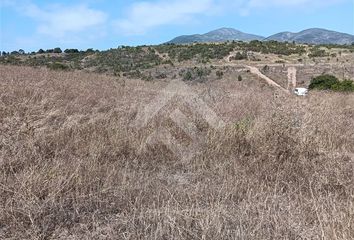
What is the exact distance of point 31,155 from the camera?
12.2 feet

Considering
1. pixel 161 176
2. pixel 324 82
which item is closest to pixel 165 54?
pixel 324 82

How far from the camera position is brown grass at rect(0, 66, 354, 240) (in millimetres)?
2578

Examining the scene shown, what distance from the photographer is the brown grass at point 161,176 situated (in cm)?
258

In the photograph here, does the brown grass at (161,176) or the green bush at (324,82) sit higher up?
the brown grass at (161,176)

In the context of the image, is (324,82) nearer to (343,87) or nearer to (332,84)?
(332,84)

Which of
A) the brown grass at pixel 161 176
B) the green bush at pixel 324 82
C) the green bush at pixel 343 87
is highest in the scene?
the brown grass at pixel 161 176

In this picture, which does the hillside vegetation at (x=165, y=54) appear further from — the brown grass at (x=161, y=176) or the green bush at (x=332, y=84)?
the brown grass at (x=161, y=176)

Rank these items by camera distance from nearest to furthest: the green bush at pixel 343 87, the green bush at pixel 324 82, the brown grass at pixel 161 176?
the brown grass at pixel 161 176 → the green bush at pixel 343 87 → the green bush at pixel 324 82

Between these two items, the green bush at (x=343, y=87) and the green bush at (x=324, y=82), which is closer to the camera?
the green bush at (x=343, y=87)

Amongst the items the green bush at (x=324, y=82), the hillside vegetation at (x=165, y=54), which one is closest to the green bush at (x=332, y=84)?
the green bush at (x=324, y=82)

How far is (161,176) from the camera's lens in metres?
3.86

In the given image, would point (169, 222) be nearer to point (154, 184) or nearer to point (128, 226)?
point (128, 226)

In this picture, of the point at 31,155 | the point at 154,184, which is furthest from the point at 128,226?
the point at 31,155

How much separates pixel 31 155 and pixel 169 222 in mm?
1739
